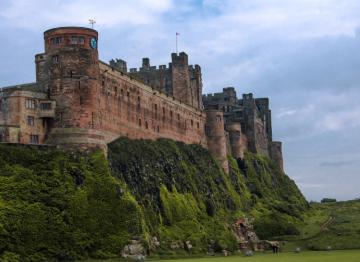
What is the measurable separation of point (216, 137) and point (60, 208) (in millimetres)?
62408

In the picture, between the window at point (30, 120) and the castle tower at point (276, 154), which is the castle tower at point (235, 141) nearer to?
the castle tower at point (276, 154)

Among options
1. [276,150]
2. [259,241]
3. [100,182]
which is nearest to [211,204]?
[259,241]

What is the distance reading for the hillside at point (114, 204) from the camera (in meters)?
67.2

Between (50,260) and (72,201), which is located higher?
(72,201)

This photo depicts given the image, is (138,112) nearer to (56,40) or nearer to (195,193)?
(195,193)

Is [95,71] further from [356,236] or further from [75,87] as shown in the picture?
[356,236]

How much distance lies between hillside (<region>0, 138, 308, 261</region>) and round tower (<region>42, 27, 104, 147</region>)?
2727 mm

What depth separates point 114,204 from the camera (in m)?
76.1

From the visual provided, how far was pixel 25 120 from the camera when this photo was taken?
78938 mm

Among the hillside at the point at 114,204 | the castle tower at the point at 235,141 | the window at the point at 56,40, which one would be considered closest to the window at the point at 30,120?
the hillside at the point at 114,204

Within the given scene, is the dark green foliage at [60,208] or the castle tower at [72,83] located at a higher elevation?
the castle tower at [72,83]

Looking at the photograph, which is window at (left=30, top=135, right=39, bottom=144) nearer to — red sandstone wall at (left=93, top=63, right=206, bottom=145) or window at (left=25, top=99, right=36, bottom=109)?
window at (left=25, top=99, right=36, bottom=109)

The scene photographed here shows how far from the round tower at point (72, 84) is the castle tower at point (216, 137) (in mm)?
49113

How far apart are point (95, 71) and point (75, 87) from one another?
144 inches
